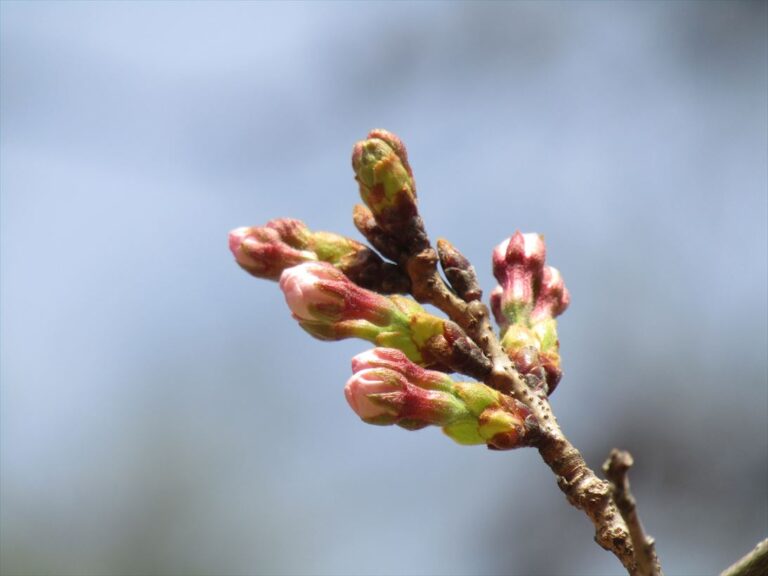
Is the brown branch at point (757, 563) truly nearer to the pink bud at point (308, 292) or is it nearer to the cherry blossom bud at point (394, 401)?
the cherry blossom bud at point (394, 401)

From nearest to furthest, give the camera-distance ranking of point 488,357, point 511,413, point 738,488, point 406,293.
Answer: point 511,413, point 488,357, point 406,293, point 738,488

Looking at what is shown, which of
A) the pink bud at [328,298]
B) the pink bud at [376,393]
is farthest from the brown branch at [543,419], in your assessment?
the pink bud at [376,393]

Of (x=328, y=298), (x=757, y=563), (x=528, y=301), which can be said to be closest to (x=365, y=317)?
(x=328, y=298)

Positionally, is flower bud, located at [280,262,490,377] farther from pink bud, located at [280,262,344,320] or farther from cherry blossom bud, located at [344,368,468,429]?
cherry blossom bud, located at [344,368,468,429]

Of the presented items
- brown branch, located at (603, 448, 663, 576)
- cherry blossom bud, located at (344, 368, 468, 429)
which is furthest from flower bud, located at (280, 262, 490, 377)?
brown branch, located at (603, 448, 663, 576)

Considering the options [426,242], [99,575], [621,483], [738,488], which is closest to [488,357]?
[426,242]

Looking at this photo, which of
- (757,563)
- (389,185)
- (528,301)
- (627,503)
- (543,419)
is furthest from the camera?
(528,301)

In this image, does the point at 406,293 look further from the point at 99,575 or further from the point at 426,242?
the point at 99,575

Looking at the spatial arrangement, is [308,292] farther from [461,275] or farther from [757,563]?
[757,563]
